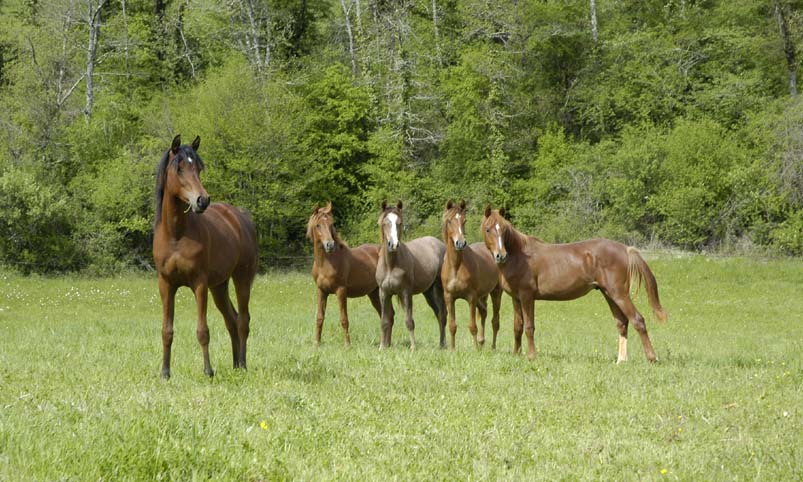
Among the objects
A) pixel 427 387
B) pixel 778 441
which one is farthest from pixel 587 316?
pixel 778 441

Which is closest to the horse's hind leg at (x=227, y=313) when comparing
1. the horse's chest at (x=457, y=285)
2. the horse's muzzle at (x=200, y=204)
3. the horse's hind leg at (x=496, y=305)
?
the horse's muzzle at (x=200, y=204)

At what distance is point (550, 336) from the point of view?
18406mm

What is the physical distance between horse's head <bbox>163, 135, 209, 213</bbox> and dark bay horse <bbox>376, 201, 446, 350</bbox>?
18.3ft

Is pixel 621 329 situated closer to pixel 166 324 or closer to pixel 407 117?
pixel 166 324

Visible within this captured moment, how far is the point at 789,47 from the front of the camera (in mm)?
42562

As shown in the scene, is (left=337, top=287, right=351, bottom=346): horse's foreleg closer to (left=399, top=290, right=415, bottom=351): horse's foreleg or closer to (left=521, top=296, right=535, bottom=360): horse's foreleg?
(left=399, top=290, right=415, bottom=351): horse's foreleg

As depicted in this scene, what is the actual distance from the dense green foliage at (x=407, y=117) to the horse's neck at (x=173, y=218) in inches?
1183

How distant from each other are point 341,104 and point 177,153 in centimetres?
4065

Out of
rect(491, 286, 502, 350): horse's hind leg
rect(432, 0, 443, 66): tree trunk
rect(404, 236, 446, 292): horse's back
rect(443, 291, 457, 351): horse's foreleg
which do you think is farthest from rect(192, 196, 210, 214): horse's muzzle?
rect(432, 0, 443, 66): tree trunk

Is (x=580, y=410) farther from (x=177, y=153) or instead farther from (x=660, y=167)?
(x=660, y=167)

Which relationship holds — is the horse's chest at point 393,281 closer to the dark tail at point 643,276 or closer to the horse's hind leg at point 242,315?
the dark tail at point 643,276

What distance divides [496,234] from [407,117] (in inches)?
1356

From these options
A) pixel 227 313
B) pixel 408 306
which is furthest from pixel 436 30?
pixel 227 313

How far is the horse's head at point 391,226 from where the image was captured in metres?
13.9
